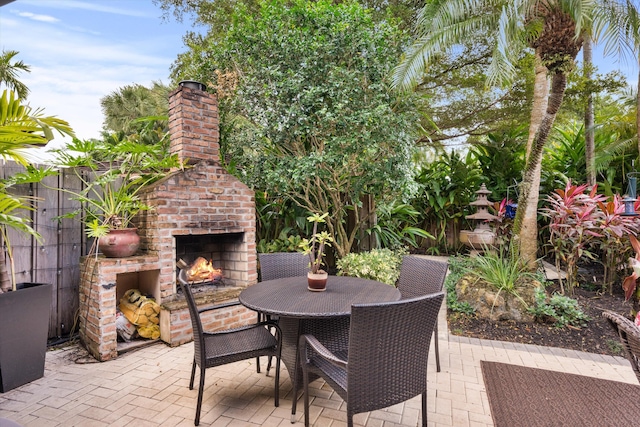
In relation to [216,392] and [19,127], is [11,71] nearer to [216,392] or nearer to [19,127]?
[19,127]

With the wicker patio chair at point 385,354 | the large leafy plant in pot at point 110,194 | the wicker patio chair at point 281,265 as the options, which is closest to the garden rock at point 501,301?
the wicker patio chair at point 281,265

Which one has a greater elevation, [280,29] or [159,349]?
[280,29]

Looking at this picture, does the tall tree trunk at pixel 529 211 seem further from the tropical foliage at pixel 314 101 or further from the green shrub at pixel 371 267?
the green shrub at pixel 371 267

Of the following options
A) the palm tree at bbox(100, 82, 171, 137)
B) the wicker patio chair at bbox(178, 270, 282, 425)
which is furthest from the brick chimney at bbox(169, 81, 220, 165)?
the palm tree at bbox(100, 82, 171, 137)

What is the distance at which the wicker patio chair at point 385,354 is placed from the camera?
1542 mm

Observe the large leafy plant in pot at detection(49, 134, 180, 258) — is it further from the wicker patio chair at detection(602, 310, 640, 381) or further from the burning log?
the wicker patio chair at detection(602, 310, 640, 381)

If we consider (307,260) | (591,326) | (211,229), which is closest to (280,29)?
(211,229)

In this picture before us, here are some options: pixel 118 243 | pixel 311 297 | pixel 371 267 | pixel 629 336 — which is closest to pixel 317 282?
pixel 311 297

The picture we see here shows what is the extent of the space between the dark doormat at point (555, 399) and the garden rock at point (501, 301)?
40.7 inches

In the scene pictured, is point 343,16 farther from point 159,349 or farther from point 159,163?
point 159,349

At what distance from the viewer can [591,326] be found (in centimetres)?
353

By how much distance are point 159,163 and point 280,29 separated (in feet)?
6.97

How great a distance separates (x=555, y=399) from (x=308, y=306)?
5.82 feet

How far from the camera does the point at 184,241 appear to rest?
3.85m
